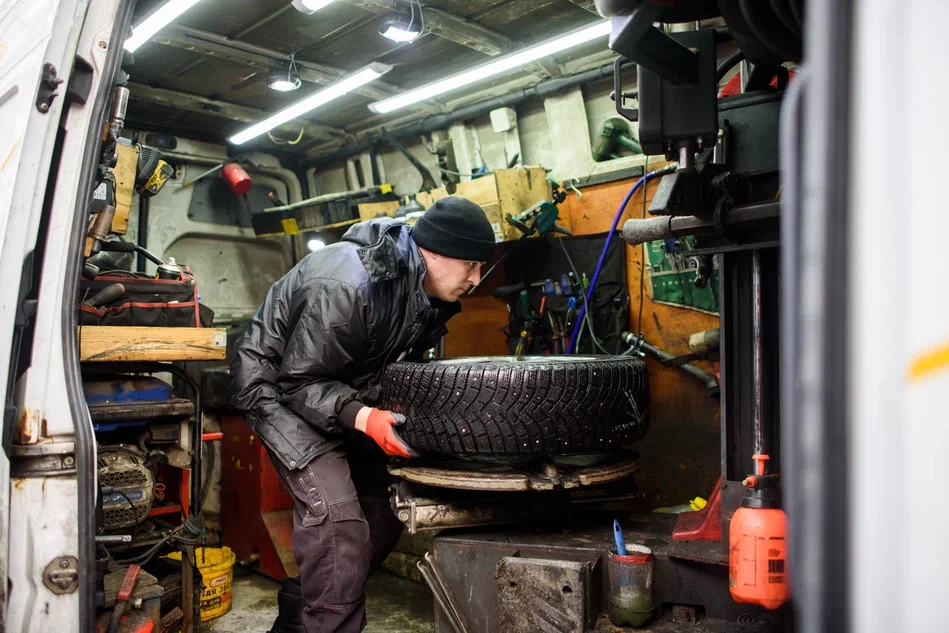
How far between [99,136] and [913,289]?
1457mm

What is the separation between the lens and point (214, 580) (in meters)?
3.20

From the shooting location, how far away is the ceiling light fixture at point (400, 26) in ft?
10.4

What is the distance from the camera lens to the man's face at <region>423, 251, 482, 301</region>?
2.34 metres

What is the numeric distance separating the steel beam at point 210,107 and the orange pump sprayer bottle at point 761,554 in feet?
14.1

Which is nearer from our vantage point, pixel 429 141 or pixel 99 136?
pixel 99 136

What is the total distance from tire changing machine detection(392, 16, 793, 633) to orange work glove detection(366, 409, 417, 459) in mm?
117

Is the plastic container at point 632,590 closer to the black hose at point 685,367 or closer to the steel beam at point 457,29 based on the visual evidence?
the black hose at point 685,367

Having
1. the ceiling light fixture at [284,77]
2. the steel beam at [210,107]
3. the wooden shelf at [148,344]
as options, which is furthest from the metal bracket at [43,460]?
the steel beam at [210,107]

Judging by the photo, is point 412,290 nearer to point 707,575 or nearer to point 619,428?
point 619,428

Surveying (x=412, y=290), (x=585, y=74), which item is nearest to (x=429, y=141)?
(x=585, y=74)

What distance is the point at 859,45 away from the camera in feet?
2.01

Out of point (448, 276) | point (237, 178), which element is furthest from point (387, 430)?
point (237, 178)

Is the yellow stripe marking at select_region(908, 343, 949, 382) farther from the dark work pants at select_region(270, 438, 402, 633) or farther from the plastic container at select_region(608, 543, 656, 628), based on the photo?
the dark work pants at select_region(270, 438, 402, 633)

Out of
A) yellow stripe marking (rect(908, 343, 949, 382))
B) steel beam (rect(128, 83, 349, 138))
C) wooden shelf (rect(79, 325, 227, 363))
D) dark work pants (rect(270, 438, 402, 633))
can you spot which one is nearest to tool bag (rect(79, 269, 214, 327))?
wooden shelf (rect(79, 325, 227, 363))
